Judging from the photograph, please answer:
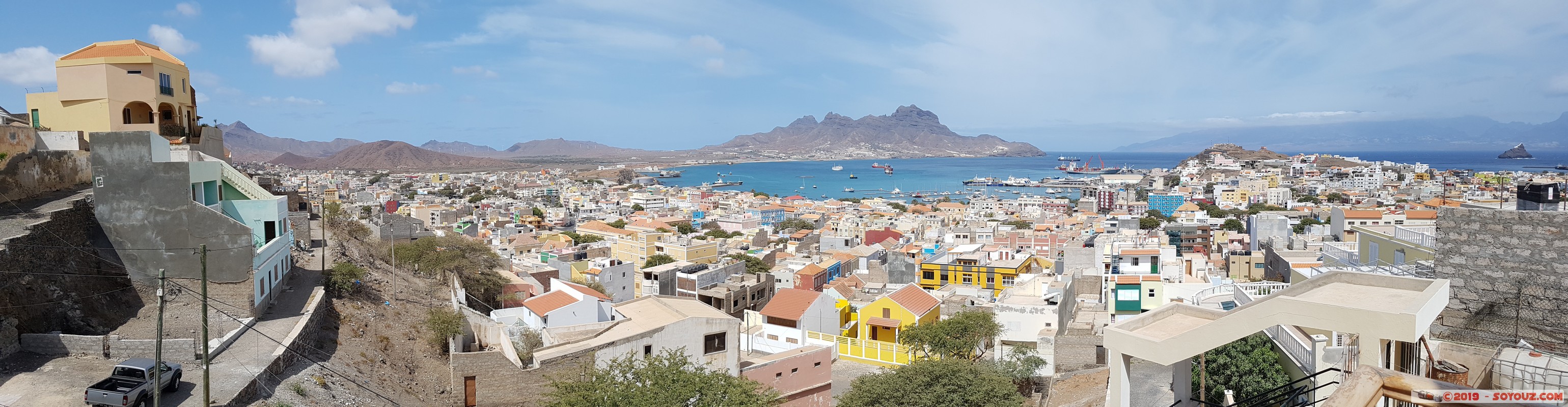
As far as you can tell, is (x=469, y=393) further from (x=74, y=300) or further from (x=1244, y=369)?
(x=1244, y=369)

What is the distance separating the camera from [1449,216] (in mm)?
5793

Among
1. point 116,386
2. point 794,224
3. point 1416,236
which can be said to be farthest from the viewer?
point 794,224

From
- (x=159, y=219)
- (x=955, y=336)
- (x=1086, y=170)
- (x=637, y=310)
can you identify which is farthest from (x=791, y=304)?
(x=1086, y=170)

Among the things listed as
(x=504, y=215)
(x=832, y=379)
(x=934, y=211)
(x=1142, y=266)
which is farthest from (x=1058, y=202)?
(x=832, y=379)

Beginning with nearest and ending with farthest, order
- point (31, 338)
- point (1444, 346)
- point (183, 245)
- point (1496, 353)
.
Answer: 1. point (1496, 353)
2. point (1444, 346)
3. point (31, 338)
4. point (183, 245)

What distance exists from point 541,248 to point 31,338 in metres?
25.7

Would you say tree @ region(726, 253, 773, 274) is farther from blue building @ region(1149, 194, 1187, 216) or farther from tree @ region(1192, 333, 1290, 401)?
blue building @ region(1149, 194, 1187, 216)

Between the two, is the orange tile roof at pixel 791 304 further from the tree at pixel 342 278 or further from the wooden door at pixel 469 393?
the wooden door at pixel 469 393

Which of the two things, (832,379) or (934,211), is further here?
(934,211)

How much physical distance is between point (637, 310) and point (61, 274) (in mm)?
6803

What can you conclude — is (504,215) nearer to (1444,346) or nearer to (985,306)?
(985,306)

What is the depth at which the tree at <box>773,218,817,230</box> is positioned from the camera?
2196 inches

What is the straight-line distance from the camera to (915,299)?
19.3 metres

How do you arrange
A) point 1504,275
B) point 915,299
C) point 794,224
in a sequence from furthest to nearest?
point 794,224, point 915,299, point 1504,275
